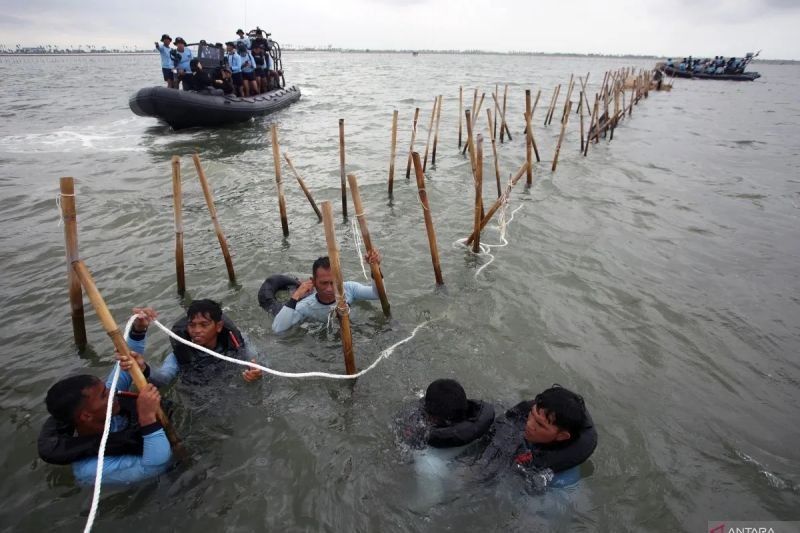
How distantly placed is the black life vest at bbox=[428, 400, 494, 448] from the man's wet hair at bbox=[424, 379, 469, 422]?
81 mm

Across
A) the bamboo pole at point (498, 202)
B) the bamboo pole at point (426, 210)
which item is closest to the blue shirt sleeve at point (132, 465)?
the bamboo pole at point (426, 210)

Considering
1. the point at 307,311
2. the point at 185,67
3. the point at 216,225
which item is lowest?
the point at 307,311

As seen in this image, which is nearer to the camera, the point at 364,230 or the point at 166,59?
the point at 364,230

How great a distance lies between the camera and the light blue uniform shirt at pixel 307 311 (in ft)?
17.9

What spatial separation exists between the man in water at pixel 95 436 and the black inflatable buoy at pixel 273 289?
2.52m

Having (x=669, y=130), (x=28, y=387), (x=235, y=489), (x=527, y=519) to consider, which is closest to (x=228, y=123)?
(x=28, y=387)

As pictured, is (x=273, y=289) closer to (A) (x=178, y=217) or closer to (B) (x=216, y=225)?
(B) (x=216, y=225)

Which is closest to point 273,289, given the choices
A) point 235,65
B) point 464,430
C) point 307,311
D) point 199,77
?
point 307,311

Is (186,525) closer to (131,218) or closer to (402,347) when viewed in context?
(402,347)

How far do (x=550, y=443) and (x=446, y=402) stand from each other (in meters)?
0.89

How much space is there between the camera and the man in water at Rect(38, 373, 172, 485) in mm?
3023

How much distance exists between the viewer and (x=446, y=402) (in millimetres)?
3410

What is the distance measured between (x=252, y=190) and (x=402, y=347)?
7.92 m

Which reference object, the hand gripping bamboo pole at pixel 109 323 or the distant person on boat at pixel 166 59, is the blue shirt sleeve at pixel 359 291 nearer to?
the hand gripping bamboo pole at pixel 109 323
